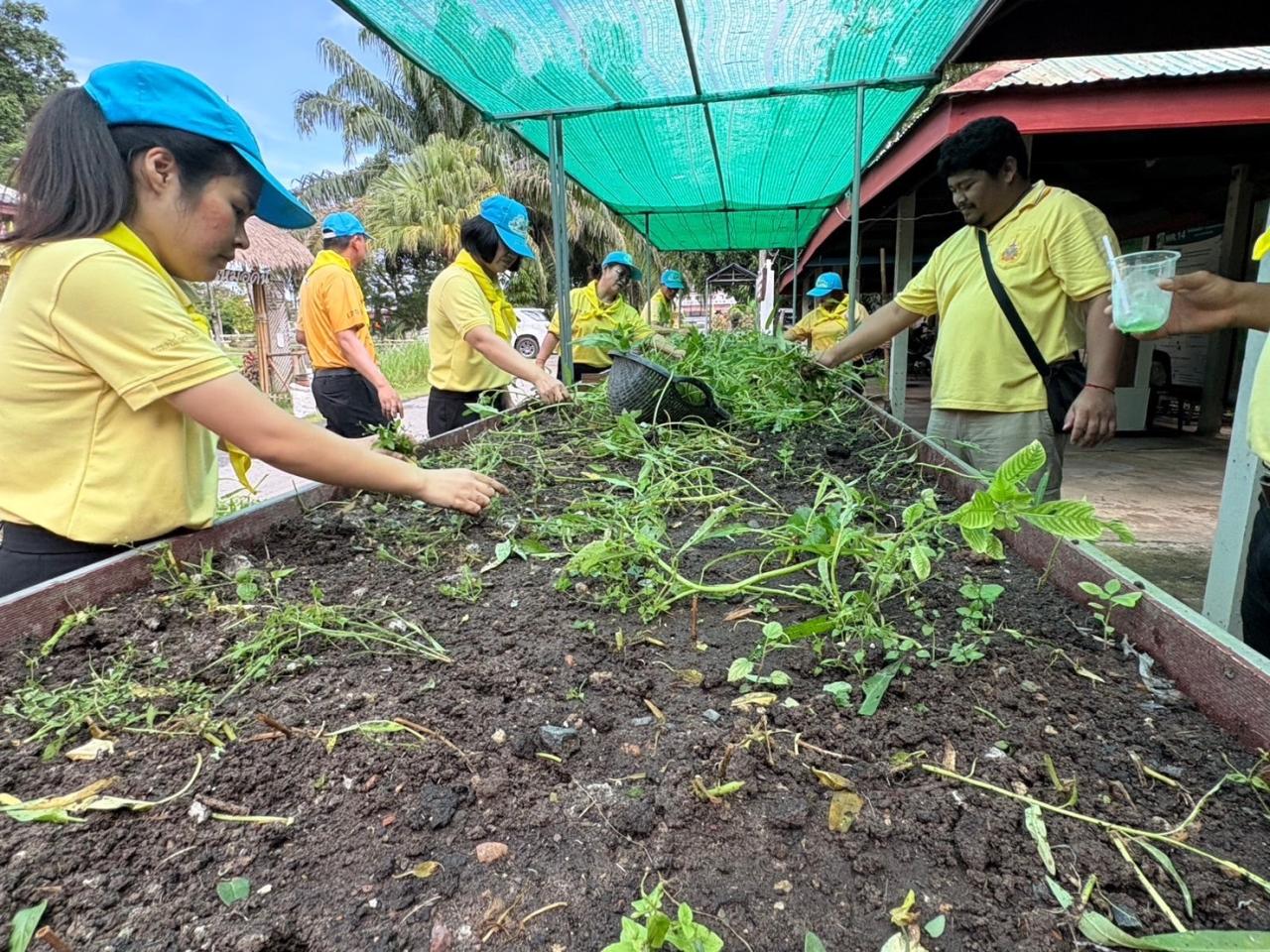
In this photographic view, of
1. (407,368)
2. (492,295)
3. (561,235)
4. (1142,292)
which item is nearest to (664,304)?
(561,235)

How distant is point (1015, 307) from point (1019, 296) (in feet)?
0.14

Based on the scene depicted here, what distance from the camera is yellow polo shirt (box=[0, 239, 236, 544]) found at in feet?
3.72

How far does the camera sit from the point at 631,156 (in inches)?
207

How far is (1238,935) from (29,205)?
6.12ft

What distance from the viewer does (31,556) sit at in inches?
51.3

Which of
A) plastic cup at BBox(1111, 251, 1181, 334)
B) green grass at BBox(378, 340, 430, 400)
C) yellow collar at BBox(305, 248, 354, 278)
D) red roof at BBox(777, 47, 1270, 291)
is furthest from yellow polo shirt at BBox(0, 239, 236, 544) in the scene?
green grass at BBox(378, 340, 430, 400)

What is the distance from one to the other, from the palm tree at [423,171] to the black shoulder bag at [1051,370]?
1831cm

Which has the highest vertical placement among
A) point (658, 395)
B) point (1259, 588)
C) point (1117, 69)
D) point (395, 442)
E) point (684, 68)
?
point (1117, 69)

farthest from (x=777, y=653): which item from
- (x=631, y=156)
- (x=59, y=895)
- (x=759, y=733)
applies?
(x=631, y=156)

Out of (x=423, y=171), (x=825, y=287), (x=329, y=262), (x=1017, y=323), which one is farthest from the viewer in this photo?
(x=423, y=171)

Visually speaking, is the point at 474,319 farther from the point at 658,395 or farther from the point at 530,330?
the point at 530,330

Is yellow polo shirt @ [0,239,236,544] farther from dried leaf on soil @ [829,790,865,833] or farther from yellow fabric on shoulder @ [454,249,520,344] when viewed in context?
yellow fabric on shoulder @ [454,249,520,344]

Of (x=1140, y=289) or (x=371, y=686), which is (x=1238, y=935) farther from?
(x=1140, y=289)

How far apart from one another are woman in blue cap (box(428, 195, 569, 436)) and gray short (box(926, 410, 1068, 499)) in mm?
1607
